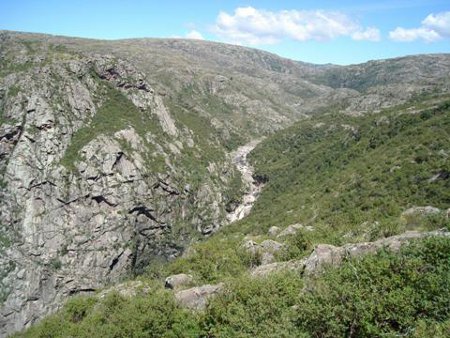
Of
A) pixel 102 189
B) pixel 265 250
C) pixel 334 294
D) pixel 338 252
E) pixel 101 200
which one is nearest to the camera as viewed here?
pixel 334 294

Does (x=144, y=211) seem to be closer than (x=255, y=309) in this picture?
No

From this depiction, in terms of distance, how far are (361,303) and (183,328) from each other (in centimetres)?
2225

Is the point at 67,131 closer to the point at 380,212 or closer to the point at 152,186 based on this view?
the point at 152,186

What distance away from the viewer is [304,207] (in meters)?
152

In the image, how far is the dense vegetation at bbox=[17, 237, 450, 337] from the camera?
106 ft

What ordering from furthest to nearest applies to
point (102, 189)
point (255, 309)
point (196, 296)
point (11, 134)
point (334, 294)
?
point (102, 189) < point (11, 134) < point (196, 296) < point (255, 309) < point (334, 294)

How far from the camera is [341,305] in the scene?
112 feet

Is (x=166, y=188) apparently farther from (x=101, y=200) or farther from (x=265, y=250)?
(x=265, y=250)

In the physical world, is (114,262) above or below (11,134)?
below

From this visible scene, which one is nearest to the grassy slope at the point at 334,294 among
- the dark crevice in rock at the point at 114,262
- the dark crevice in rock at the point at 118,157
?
the dark crevice in rock at the point at 114,262

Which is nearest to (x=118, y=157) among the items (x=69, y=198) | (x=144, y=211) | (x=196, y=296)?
(x=144, y=211)

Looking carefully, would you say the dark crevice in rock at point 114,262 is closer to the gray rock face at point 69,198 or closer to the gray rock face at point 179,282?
the gray rock face at point 69,198

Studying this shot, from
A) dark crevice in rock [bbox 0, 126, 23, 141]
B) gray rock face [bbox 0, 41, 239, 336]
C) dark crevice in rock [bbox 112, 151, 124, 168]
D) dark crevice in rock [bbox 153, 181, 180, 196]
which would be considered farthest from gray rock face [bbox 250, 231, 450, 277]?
dark crevice in rock [bbox 0, 126, 23, 141]

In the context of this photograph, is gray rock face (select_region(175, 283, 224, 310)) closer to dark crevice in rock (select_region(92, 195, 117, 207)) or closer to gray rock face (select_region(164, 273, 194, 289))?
gray rock face (select_region(164, 273, 194, 289))
